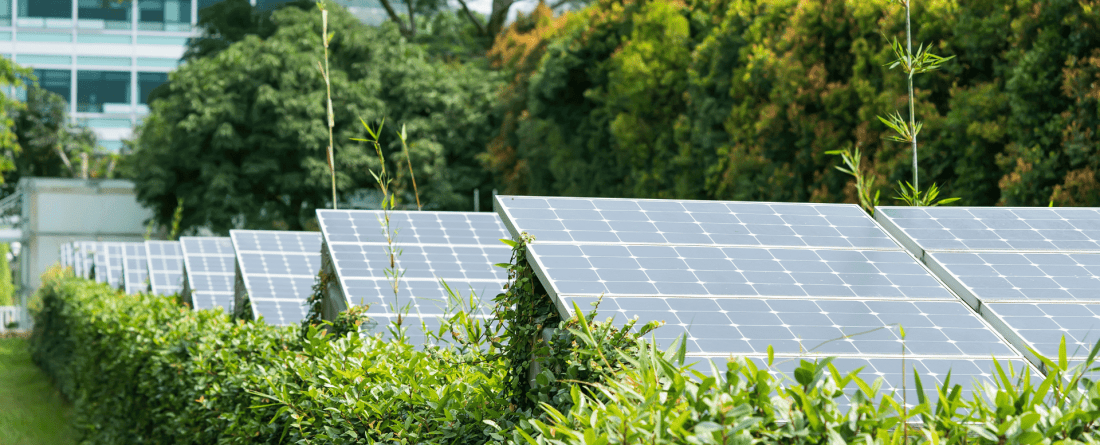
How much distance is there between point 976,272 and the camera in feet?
13.8

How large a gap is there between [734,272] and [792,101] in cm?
1327

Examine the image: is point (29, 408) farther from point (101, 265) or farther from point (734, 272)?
point (734, 272)

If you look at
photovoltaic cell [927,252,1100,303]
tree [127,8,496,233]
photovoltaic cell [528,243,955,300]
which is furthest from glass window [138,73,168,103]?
photovoltaic cell [927,252,1100,303]

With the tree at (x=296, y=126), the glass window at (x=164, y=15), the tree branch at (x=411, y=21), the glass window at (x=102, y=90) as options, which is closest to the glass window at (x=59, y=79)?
the glass window at (x=102, y=90)

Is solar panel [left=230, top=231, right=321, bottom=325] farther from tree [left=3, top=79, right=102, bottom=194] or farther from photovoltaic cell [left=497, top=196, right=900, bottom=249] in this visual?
tree [left=3, top=79, right=102, bottom=194]

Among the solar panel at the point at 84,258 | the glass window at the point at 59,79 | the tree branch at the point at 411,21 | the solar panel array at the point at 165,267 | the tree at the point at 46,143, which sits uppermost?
the tree branch at the point at 411,21

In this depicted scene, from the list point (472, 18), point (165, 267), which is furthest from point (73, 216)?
point (165, 267)

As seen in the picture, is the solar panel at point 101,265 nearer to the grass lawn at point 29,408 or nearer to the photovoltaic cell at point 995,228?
the grass lawn at point 29,408

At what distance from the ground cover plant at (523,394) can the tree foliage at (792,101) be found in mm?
2727

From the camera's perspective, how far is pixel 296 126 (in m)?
28.1

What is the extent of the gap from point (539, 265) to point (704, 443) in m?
1.58

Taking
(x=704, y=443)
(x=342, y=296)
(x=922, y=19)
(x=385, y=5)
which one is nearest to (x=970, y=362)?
(x=704, y=443)

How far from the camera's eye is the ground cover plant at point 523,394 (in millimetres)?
2078

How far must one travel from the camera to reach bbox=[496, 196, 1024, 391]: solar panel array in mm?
3363
